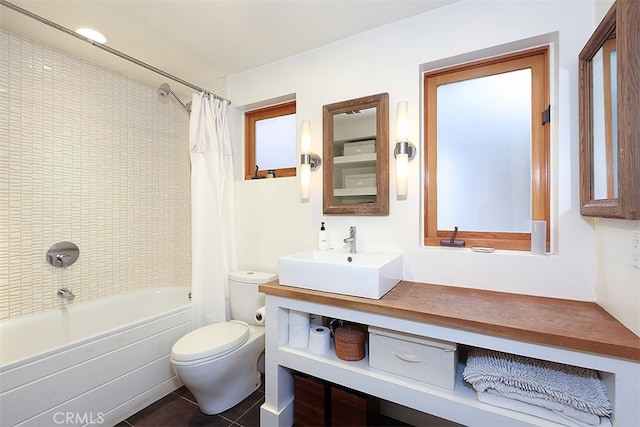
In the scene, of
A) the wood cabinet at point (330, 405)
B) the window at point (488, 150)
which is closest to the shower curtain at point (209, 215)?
the wood cabinet at point (330, 405)

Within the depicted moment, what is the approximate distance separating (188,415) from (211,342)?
0.50 m

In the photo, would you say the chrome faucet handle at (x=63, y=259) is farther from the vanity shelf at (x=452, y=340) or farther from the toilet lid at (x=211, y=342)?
the vanity shelf at (x=452, y=340)

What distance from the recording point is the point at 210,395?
158 cm

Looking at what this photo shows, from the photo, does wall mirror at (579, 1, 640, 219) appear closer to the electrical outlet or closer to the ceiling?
the electrical outlet

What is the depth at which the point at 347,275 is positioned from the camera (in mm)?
1287

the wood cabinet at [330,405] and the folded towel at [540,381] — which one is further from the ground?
the folded towel at [540,381]

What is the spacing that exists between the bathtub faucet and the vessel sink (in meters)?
1.62

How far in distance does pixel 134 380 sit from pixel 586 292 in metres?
2.47

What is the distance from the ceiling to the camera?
1.47 m

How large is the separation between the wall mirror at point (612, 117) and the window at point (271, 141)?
1639mm

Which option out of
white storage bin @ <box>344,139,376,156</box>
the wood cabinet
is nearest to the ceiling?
white storage bin @ <box>344,139,376,156</box>

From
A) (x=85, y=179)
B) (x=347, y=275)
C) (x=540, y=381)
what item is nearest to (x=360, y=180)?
(x=347, y=275)

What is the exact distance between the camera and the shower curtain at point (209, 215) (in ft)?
6.55

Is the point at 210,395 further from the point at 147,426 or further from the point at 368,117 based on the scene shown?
the point at 368,117
